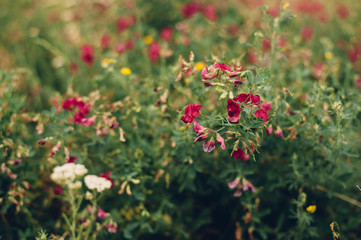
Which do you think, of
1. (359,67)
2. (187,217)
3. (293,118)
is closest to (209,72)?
(293,118)

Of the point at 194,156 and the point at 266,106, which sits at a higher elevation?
the point at 266,106

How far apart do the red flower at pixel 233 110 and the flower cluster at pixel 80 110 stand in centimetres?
79

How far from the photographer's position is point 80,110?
5.99 feet

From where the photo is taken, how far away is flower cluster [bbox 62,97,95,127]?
1.77m

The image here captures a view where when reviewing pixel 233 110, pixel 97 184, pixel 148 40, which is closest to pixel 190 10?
pixel 148 40

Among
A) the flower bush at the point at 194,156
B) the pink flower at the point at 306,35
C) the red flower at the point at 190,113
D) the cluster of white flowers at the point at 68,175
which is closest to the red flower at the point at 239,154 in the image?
the flower bush at the point at 194,156

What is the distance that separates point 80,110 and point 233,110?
92 centimetres

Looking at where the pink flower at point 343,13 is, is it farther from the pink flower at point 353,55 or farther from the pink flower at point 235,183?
the pink flower at point 235,183

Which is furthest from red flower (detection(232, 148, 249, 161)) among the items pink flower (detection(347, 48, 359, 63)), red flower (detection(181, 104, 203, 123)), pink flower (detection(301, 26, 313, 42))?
pink flower (detection(301, 26, 313, 42))

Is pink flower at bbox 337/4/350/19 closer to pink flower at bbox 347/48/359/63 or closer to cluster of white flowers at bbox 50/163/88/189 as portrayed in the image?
pink flower at bbox 347/48/359/63

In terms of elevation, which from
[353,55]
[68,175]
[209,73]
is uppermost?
[209,73]

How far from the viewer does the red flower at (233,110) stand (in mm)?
1406

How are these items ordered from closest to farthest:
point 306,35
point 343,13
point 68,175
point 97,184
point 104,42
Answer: point 68,175
point 97,184
point 104,42
point 306,35
point 343,13

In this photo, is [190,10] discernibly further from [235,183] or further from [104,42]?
[235,183]
